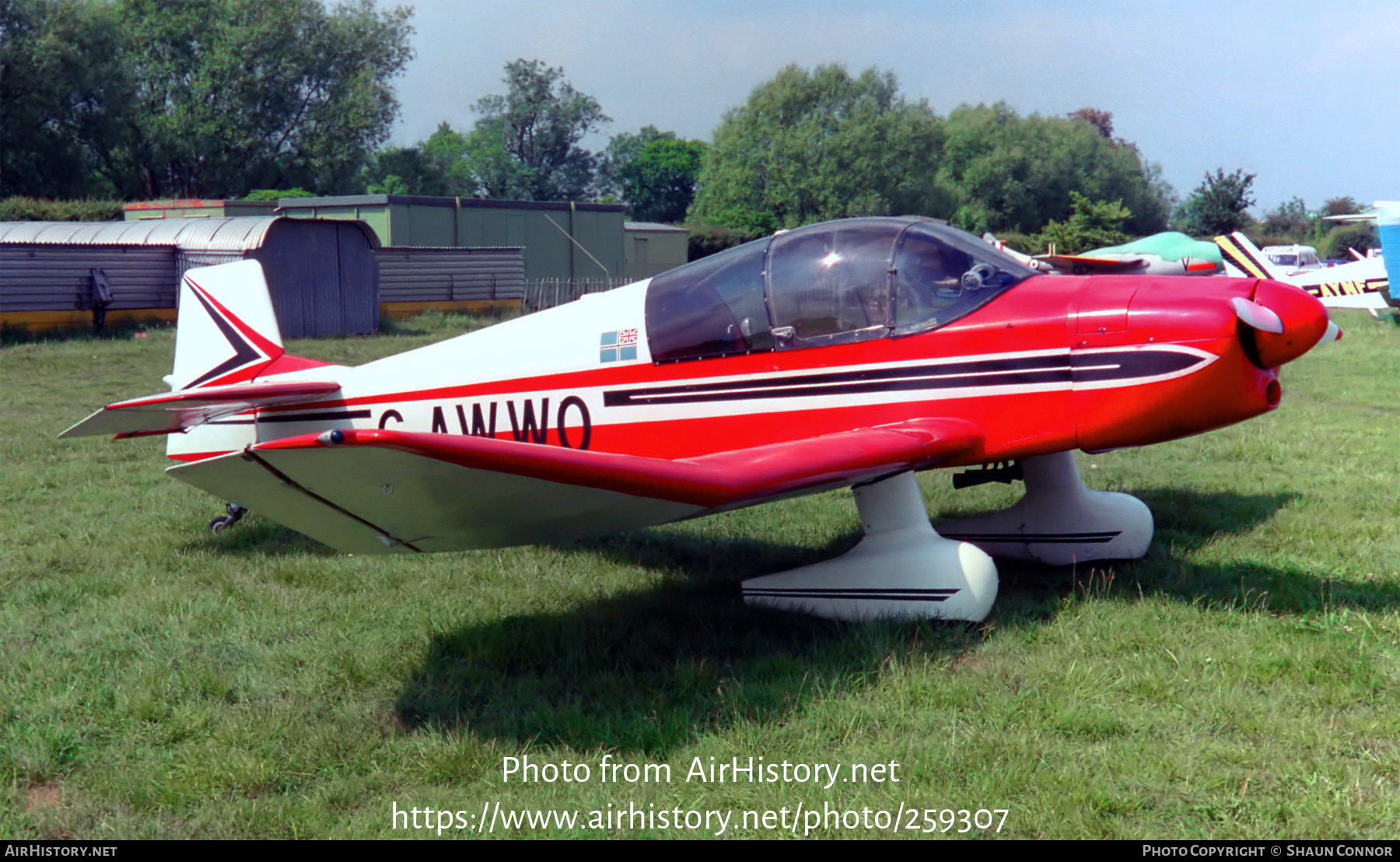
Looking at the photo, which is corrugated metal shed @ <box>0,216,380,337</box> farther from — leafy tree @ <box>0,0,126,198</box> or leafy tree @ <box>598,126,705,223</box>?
leafy tree @ <box>598,126,705,223</box>

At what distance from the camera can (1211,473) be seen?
811 cm

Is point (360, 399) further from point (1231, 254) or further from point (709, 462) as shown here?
point (1231, 254)

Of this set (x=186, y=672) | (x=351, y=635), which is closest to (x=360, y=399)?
→ (x=351, y=635)

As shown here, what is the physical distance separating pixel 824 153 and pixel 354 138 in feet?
91.4

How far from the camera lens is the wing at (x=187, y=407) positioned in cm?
478

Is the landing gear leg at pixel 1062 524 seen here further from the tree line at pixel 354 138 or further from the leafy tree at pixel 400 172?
the leafy tree at pixel 400 172

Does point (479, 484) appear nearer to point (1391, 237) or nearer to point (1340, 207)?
point (1391, 237)

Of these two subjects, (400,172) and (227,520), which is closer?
Answer: (227,520)

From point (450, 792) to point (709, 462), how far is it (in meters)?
1.66

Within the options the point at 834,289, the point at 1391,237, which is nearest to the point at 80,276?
the point at 834,289

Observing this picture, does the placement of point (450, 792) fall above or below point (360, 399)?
below

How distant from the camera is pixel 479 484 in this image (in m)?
3.42
